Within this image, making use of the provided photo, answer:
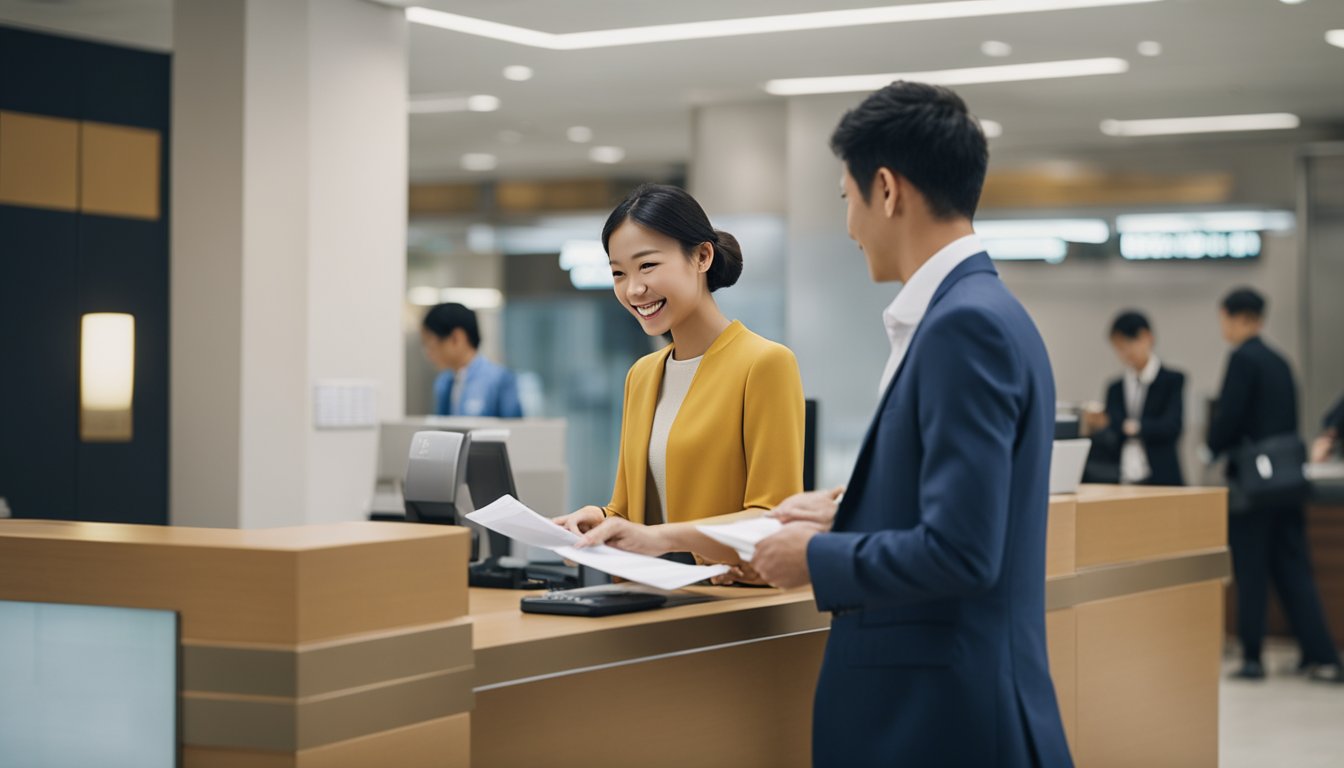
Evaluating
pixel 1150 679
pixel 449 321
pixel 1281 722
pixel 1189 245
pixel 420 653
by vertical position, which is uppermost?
pixel 1189 245

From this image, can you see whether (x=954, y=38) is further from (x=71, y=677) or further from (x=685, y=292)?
(x=71, y=677)

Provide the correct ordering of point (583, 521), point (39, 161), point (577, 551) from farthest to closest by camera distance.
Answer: point (39, 161) → point (583, 521) → point (577, 551)

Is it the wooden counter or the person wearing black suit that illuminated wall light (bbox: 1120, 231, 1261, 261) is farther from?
the wooden counter

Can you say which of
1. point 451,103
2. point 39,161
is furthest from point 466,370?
point 451,103

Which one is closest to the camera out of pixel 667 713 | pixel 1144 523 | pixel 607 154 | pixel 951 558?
pixel 951 558

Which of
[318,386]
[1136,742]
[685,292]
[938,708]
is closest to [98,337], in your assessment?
[318,386]

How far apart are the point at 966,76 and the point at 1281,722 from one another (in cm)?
442

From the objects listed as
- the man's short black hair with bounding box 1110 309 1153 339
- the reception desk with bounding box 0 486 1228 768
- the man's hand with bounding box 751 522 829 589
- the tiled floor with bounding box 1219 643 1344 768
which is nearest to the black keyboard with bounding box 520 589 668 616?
the reception desk with bounding box 0 486 1228 768

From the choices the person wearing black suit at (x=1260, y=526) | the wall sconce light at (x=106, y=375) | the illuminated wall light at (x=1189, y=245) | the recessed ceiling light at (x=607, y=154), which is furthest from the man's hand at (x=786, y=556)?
the recessed ceiling light at (x=607, y=154)

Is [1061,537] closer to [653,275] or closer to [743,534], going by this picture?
[653,275]

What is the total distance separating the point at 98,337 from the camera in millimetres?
6324

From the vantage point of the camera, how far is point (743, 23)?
7680 millimetres

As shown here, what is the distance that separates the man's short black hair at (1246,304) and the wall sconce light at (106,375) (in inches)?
231

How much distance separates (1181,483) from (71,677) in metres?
7.37
